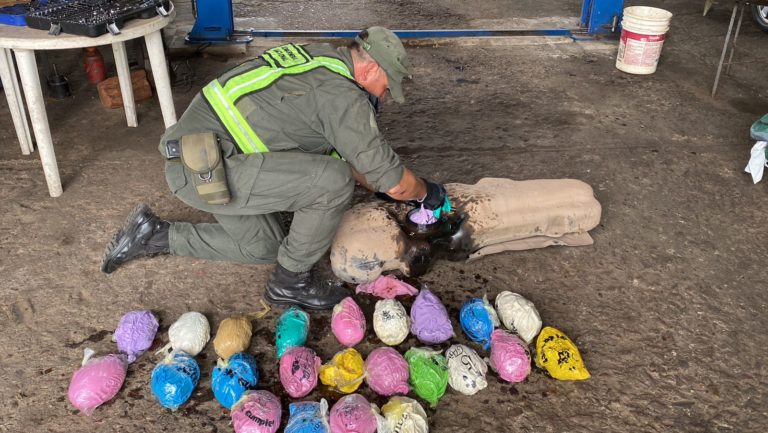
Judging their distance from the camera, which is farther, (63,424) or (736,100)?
(736,100)

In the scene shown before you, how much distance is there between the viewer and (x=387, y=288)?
2.78 m

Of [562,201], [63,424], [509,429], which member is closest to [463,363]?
[509,429]

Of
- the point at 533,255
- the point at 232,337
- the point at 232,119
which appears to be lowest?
the point at 533,255

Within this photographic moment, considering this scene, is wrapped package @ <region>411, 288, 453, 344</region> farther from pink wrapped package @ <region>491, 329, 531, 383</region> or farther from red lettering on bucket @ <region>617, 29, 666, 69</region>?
red lettering on bucket @ <region>617, 29, 666, 69</region>

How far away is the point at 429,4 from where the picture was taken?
6801 millimetres

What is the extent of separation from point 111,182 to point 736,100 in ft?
13.4

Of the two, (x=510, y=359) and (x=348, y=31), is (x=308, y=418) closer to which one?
(x=510, y=359)

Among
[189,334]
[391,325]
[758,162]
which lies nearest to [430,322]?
[391,325]

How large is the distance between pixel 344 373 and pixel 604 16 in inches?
182

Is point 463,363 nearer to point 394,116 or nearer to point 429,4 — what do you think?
point 394,116

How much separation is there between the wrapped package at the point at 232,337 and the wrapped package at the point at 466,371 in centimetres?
→ 74

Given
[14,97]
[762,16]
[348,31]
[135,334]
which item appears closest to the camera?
[135,334]

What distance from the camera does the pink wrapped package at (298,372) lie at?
224 centimetres

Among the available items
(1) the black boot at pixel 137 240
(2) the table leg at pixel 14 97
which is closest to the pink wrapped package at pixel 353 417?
(1) the black boot at pixel 137 240
